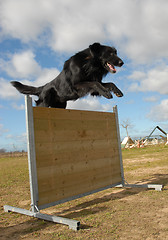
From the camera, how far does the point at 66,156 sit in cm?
359

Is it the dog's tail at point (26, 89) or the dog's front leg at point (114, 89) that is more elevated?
the dog's tail at point (26, 89)

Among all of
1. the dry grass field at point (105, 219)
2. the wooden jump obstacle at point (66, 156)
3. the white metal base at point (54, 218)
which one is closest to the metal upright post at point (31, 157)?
the wooden jump obstacle at point (66, 156)

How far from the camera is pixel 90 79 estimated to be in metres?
3.86

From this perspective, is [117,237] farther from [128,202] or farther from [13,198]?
[13,198]

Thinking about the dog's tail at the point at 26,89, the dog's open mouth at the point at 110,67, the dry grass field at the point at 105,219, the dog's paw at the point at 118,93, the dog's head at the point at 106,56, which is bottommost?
the dry grass field at the point at 105,219

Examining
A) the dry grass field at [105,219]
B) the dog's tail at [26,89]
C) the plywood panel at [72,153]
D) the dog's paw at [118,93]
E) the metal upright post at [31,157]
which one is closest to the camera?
the dry grass field at [105,219]

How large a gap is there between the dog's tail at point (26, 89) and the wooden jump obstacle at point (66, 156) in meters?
1.05

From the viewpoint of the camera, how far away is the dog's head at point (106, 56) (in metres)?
3.77

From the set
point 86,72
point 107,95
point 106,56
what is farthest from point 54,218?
point 106,56

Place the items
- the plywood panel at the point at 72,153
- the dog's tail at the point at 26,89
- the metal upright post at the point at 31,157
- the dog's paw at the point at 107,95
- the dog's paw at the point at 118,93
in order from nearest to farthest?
the metal upright post at the point at 31,157
the plywood panel at the point at 72,153
the dog's paw at the point at 107,95
the dog's paw at the point at 118,93
the dog's tail at the point at 26,89

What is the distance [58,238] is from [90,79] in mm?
2631

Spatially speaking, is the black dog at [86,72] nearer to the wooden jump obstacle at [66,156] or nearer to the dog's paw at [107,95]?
the dog's paw at [107,95]

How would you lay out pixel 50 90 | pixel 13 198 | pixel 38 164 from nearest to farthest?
pixel 38 164, pixel 50 90, pixel 13 198

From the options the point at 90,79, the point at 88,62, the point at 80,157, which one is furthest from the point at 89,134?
the point at 88,62
